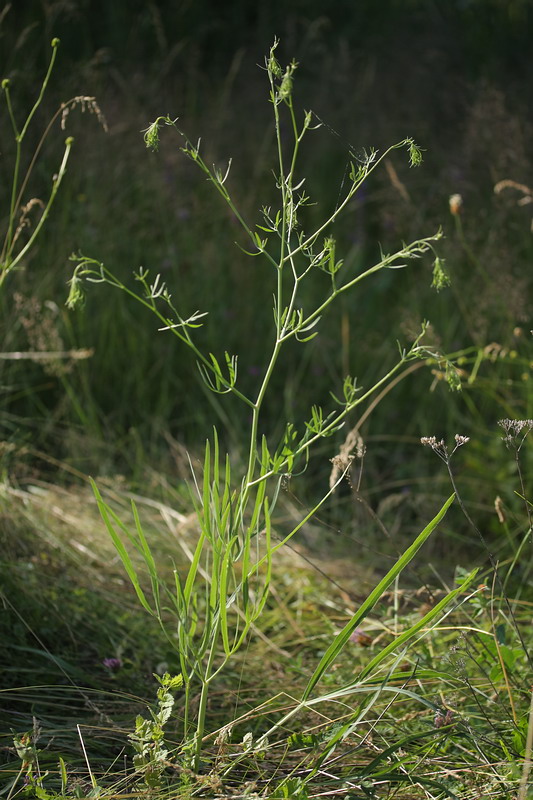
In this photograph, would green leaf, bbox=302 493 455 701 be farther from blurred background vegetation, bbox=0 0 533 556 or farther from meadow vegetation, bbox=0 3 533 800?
blurred background vegetation, bbox=0 0 533 556

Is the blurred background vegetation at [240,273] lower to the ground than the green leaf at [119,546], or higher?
lower

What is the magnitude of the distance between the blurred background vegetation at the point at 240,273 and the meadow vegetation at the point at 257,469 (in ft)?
0.06

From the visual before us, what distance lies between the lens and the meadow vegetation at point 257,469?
121 cm

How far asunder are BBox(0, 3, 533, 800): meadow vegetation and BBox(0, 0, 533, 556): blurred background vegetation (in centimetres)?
2

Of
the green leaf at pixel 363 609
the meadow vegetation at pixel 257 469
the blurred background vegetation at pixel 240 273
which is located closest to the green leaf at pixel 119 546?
the meadow vegetation at pixel 257 469

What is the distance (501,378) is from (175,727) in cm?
191

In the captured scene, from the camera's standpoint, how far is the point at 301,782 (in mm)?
1126

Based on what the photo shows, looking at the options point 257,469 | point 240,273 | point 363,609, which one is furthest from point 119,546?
point 240,273

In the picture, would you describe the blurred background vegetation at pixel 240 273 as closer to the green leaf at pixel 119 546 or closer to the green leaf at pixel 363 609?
the green leaf at pixel 363 609

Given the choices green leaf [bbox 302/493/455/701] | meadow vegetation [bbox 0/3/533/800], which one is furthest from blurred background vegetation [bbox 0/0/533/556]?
green leaf [bbox 302/493/455/701]

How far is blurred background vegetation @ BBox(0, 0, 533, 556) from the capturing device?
281 cm

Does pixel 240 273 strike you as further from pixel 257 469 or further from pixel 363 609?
pixel 363 609

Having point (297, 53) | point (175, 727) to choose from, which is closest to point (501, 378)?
point (175, 727)

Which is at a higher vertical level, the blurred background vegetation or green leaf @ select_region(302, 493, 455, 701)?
green leaf @ select_region(302, 493, 455, 701)
